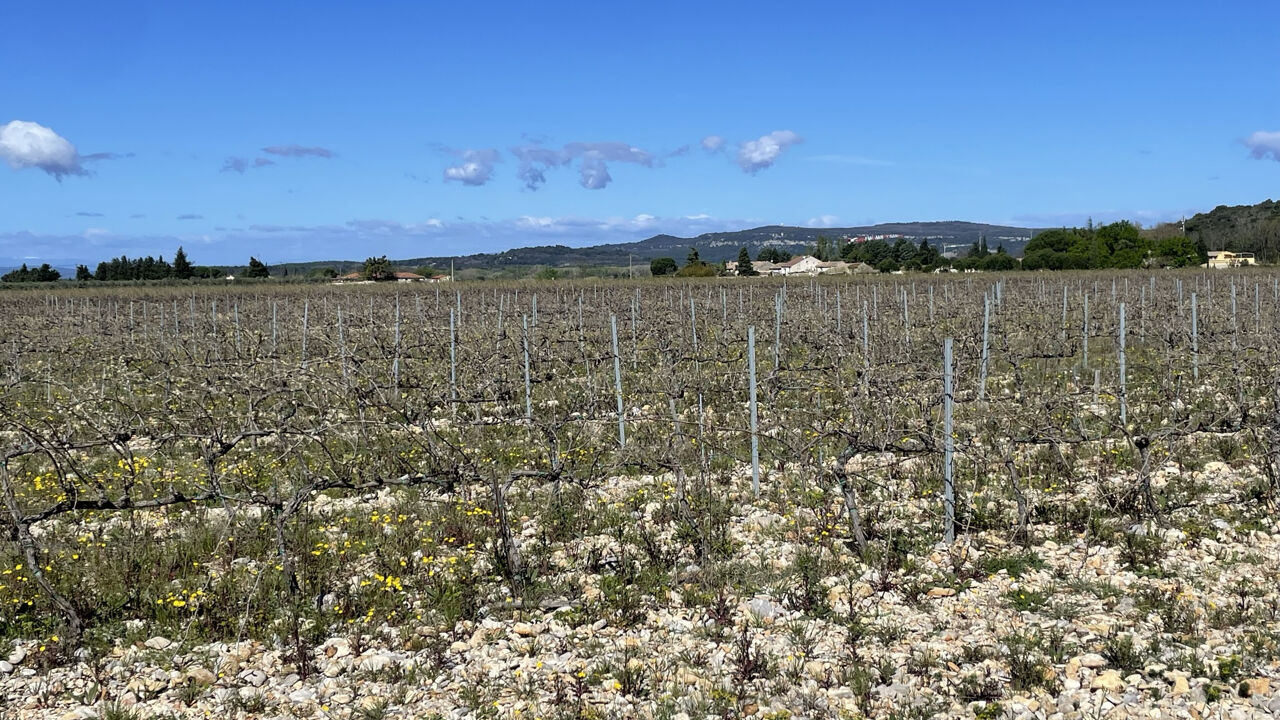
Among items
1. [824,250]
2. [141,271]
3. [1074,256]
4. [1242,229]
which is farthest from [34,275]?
[1242,229]

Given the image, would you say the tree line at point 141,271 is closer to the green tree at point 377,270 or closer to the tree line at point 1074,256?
the green tree at point 377,270

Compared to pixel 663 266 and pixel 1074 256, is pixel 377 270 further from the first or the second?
pixel 1074 256

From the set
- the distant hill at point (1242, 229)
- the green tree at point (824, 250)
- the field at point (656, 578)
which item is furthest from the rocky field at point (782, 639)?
the green tree at point (824, 250)

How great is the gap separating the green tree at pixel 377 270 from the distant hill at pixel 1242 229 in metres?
70.7

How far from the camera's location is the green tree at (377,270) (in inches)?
2557

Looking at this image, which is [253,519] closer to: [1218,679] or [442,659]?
[442,659]

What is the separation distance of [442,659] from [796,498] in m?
3.63

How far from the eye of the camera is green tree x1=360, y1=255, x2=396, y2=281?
2557 inches

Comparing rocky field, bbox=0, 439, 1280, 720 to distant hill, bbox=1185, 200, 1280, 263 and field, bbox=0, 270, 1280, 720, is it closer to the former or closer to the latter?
field, bbox=0, 270, 1280, 720

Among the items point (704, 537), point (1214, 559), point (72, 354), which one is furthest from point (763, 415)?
point (72, 354)

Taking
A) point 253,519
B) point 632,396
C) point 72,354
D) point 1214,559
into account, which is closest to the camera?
point 1214,559

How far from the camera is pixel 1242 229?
3533 inches

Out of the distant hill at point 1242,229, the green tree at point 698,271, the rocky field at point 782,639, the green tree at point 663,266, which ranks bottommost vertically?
the rocky field at point 782,639

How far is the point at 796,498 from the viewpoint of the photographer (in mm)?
7434
